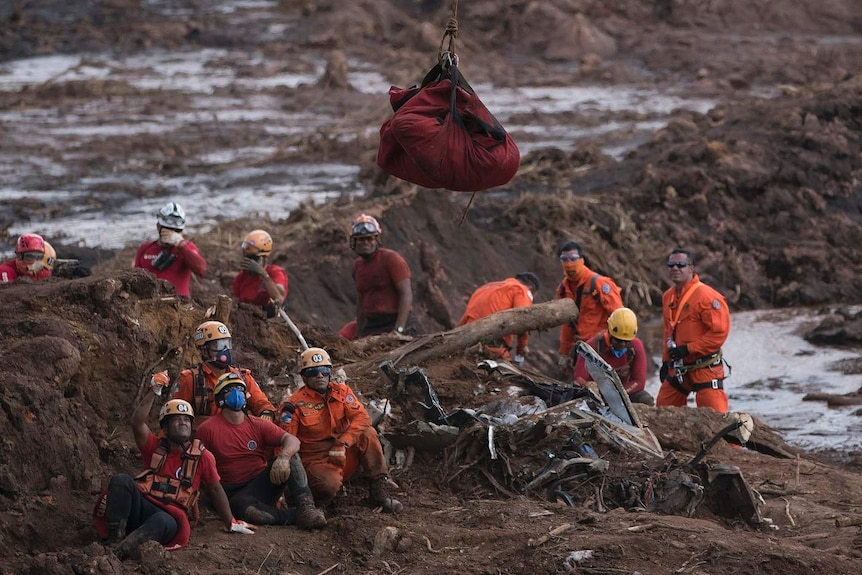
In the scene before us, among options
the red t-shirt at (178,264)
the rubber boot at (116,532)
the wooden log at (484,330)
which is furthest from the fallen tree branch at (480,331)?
the rubber boot at (116,532)

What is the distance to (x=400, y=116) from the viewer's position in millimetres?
8273

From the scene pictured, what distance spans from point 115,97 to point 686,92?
1581 cm

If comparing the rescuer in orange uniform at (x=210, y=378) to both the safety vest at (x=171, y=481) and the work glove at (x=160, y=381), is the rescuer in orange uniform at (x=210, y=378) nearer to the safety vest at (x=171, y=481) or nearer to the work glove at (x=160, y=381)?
the work glove at (x=160, y=381)

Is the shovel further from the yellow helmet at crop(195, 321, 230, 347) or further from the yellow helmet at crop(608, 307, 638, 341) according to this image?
the yellow helmet at crop(608, 307, 638, 341)

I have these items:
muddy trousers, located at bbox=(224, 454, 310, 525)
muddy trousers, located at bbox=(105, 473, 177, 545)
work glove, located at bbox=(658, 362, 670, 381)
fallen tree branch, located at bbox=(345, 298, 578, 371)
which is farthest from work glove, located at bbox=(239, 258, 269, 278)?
muddy trousers, located at bbox=(105, 473, 177, 545)

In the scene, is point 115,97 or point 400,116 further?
point 115,97

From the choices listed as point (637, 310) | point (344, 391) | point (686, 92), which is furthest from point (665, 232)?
point (686, 92)

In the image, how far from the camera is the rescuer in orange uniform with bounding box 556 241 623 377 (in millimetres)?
13750

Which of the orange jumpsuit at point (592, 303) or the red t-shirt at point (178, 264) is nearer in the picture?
the red t-shirt at point (178, 264)

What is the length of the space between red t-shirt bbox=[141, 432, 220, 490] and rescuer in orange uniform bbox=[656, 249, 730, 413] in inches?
223

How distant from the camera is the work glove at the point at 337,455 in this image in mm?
9453

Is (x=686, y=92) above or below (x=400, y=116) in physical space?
below

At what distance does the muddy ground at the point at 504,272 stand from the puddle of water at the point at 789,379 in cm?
103

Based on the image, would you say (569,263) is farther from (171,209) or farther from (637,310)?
(637,310)
